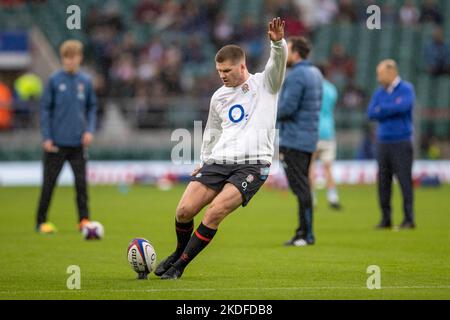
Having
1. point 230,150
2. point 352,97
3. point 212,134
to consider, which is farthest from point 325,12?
point 230,150

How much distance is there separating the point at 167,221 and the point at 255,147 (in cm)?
745

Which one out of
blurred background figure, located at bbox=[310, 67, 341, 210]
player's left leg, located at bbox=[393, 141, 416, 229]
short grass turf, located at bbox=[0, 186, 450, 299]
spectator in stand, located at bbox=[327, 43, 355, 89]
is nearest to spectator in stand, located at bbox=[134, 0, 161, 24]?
spectator in stand, located at bbox=[327, 43, 355, 89]

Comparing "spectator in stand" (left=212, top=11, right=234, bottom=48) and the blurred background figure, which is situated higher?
"spectator in stand" (left=212, top=11, right=234, bottom=48)

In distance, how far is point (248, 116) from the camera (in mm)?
10188

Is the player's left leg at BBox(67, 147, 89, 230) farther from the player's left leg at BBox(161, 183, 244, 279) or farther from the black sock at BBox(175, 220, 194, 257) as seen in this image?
the player's left leg at BBox(161, 183, 244, 279)

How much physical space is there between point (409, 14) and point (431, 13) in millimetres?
737

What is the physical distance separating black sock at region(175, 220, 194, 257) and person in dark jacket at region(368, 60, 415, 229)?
20.1 ft

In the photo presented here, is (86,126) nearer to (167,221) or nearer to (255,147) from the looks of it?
(167,221)

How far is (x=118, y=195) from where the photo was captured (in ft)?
78.4

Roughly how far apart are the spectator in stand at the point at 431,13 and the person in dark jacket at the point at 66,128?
20684mm

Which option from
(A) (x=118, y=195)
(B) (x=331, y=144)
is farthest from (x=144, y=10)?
(B) (x=331, y=144)

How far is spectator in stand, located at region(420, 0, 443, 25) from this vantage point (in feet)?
111

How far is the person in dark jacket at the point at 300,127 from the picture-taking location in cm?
1350

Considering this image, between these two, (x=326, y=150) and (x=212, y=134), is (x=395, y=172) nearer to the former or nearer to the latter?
(x=326, y=150)
